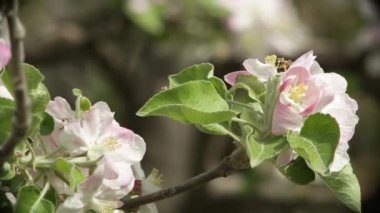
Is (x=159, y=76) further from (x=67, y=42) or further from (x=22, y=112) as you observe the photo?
(x=22, y=112)

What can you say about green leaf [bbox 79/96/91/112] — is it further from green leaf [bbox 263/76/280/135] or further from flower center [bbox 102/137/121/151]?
green leaf [bbox 263/76/280/135]

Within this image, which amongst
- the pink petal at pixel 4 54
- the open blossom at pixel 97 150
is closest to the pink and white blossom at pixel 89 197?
the open blossom at pixel 97 150

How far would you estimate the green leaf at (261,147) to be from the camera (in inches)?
30.7

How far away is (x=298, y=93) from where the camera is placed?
2.65 ft

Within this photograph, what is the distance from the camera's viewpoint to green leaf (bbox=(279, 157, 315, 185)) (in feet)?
2.67

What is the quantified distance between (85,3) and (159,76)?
37cm

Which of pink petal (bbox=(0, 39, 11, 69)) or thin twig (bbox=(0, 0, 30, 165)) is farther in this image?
pink petal (bbox=(0, 39, 11, 69))

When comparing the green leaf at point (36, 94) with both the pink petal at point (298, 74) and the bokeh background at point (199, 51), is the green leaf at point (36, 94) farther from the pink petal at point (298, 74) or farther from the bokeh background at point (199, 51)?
the bokeh background at point (199, 51)

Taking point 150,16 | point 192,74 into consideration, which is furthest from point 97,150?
point 150,16

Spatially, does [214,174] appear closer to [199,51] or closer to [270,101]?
[270,101]

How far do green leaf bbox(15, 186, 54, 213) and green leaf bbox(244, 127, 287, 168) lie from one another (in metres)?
0.15

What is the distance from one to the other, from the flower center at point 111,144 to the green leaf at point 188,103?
4cm

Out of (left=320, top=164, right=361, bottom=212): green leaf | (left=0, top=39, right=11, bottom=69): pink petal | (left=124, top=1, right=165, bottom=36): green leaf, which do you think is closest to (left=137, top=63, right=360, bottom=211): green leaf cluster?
(left=320, top=164, right=361, bottom=212): green leaf

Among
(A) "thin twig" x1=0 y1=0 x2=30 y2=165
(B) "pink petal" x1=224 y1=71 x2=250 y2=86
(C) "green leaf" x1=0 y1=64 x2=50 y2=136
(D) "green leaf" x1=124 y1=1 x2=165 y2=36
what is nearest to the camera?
(A) "thin twig" x1=0 y1=0 x2=30 y2=165
